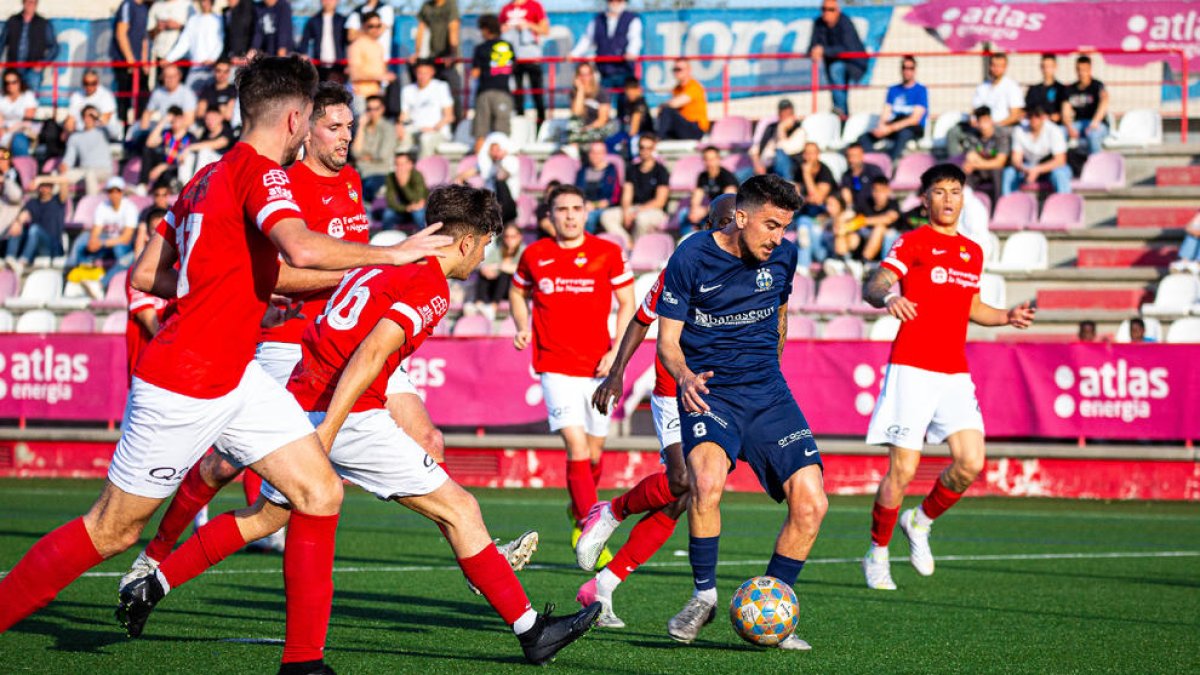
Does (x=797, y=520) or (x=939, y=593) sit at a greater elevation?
(x=797, y=520)

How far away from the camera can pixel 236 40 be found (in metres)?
24.6

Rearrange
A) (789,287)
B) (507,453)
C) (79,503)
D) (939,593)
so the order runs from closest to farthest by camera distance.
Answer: (789,287)
(939,593)
(79,503)
(507,453)

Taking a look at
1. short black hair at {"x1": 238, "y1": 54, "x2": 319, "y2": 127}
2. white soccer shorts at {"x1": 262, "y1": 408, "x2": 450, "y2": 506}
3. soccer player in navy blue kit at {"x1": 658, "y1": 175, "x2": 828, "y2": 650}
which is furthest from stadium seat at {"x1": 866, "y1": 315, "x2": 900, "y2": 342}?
short black hair at {"x1": 238, "y1": 54, "x2": 319, "y2": 127}

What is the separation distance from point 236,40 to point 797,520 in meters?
19.3

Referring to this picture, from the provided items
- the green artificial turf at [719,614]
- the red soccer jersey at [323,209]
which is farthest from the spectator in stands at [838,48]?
the red soccer jersey at [323,209]

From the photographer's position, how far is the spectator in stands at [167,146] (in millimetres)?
23719

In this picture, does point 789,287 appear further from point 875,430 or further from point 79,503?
point 79,503

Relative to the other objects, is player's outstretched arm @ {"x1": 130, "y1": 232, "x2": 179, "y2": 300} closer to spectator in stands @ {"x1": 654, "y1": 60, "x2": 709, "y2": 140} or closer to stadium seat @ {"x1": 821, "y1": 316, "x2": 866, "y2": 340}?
stadium seat @ {"x1": 821, "y1": 316, "x2": 866, "y2": 340}

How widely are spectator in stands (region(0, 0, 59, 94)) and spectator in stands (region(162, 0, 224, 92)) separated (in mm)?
3055

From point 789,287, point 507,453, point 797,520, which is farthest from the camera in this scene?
point 507,453

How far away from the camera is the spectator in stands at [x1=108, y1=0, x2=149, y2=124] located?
86.4 ft

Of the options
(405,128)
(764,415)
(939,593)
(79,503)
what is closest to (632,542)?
(764,415)

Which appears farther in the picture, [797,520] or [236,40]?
[236,40]

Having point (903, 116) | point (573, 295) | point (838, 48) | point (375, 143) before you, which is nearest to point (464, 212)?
point (573, 295)
